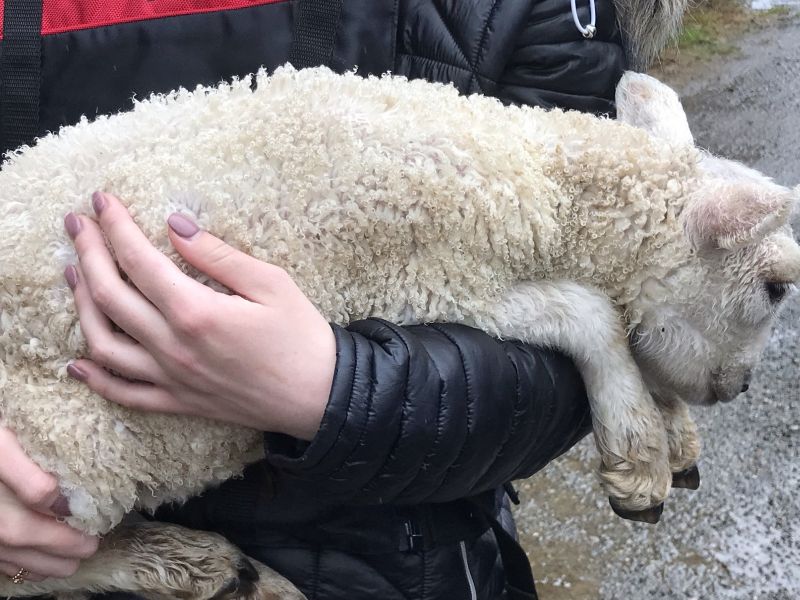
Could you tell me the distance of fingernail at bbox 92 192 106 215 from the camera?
161cm

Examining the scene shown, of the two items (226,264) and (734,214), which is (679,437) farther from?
(226,264)

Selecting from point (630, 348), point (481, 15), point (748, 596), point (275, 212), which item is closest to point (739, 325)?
point (630, 348)

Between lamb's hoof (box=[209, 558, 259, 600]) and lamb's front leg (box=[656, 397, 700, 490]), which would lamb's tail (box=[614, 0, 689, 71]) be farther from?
lamb's hoof (box=[209, 558, 259, 600])

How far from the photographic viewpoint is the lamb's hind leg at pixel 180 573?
1868 millimetres

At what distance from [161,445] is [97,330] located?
0.89 ft

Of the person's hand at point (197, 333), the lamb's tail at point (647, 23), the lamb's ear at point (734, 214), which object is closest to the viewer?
the person's hand at point (197, 333)

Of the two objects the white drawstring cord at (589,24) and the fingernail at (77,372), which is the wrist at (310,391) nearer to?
the fingernail at (77,372)

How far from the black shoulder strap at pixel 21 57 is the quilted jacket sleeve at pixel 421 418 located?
93 cm

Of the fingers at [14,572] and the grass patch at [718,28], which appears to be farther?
the grass patch at [718,28]

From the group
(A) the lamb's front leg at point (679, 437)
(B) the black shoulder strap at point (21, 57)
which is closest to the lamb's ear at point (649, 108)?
(A) the lamb's front leg at point (679, 437)

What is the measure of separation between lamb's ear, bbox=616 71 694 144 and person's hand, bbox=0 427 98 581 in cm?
156

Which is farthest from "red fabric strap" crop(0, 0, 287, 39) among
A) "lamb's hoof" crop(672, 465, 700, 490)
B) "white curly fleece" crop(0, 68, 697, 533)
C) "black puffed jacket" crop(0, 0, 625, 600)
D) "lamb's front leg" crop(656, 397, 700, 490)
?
"lamb's hoof" crop(672, 465, 700, 490)

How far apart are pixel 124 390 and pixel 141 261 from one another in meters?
0.24

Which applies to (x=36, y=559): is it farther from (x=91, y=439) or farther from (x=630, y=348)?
(x=630, y=348)
